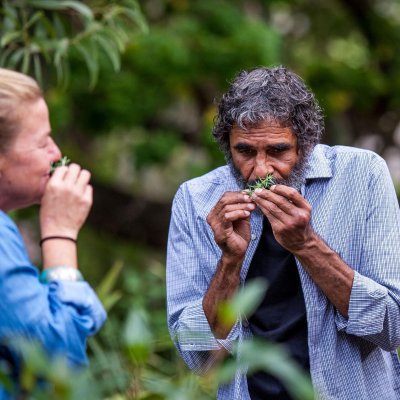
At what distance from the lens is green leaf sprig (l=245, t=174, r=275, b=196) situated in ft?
9.71

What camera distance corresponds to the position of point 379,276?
9.65 ft

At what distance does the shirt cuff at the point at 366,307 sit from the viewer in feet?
9.36

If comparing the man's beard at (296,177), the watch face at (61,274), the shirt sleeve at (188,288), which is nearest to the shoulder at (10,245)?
the watch face at (61,274)

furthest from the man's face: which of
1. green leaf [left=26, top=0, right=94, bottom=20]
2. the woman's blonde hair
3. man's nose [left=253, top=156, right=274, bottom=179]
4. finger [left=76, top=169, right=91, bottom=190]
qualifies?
green leaf [left=26, top=0, right=94, bottom=20]

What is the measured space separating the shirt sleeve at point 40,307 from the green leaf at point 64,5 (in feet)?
7.57

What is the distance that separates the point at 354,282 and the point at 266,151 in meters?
0.47

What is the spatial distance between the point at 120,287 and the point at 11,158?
27.9 ft

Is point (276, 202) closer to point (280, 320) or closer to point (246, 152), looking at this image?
point (246, 152)

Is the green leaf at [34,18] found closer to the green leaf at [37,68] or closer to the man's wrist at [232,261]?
the green leaf at [37,68]

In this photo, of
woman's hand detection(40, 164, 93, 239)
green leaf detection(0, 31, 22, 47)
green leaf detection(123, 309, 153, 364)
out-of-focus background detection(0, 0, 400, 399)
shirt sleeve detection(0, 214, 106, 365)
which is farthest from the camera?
out-of-focus background detection(0, 0, 400, 399)

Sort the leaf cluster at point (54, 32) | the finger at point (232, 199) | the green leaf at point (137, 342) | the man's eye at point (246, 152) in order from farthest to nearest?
the leaf cluster at point (54, 32), the man's eye at point (246, 152), the finger at point (232, 199), the green leaf at point (137, 342)

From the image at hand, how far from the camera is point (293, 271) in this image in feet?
9.98

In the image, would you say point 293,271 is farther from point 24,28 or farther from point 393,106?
point 393,106

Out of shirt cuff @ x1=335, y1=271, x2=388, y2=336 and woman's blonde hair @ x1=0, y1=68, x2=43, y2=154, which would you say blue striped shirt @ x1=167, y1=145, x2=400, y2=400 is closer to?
shirt cuff @ x1=335, y1=271, x2=388, y2=336
